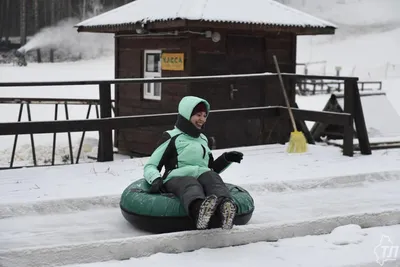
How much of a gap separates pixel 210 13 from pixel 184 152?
21.4ft

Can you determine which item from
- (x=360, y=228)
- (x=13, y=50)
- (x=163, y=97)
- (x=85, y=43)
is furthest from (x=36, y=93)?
(x=360, y=228)

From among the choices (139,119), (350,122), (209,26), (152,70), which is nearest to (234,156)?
(139,119)

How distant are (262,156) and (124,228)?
3532 mm

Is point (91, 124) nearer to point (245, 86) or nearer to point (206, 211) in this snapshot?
point (206, 211)

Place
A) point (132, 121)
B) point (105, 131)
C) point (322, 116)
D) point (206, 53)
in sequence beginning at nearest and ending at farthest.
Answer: point (105, 131) → point (132, 121) → point (322, 116) → point (206, 53)

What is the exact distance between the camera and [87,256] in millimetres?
4262

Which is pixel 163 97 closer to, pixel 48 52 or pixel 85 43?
pixel 48 52

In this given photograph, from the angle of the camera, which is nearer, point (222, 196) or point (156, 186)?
point (222, 196)

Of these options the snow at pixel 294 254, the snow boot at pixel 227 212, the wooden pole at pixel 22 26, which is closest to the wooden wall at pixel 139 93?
the snow at pixel 294 254

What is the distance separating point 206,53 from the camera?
Answer: 37.4 feet

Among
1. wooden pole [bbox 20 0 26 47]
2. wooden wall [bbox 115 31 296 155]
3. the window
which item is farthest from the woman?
wooden pole [bbox 20 0 26 47]

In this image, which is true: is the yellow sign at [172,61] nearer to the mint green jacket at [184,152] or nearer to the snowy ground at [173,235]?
the snowy ground at [173,235]

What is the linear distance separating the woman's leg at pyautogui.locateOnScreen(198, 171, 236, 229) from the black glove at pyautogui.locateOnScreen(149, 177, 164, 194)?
0.31m

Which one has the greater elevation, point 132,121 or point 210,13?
point 210,13
